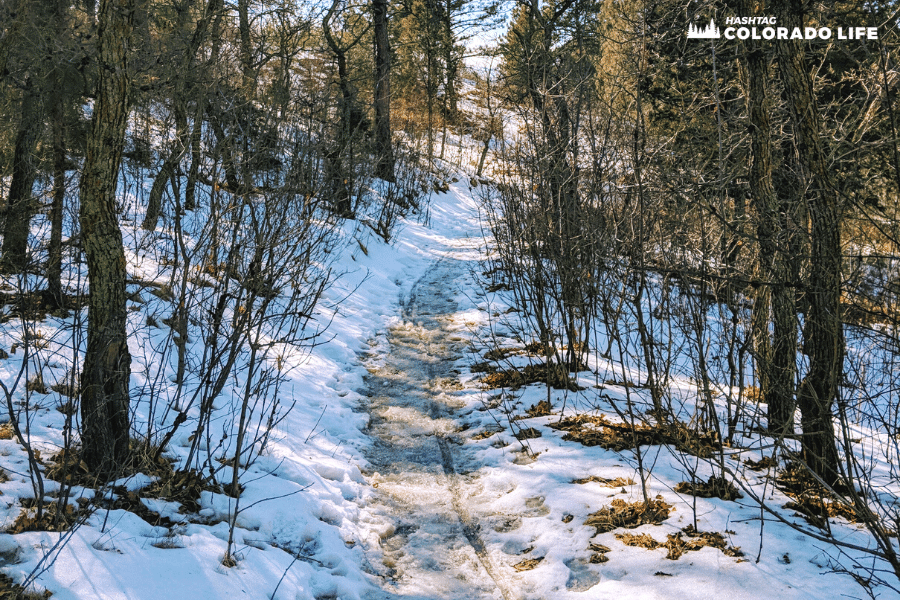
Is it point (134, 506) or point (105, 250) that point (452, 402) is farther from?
point (105, 250)

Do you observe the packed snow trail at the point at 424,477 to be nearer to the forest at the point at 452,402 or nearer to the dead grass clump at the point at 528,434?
the forest at the point at 452,402

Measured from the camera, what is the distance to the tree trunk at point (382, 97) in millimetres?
15594

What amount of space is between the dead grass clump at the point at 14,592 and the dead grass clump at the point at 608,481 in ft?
11.1

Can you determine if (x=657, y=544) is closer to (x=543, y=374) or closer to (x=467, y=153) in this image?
(x=543, y=374)

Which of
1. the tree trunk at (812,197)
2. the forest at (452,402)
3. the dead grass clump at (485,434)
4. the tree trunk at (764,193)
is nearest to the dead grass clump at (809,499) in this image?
the forest at (452,402)

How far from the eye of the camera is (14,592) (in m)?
2.36

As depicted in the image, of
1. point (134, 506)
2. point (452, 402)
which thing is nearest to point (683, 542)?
point (452, 402)

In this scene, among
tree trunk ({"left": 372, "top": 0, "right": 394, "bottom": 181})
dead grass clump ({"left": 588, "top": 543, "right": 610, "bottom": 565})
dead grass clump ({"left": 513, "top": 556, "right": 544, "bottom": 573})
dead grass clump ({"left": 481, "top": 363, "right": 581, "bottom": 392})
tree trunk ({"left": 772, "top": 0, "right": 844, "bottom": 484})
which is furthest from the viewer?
tree trunk ({"left": 372, "top": 0, "right": 394, "bottom": 181})

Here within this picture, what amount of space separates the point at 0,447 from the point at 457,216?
668 inches

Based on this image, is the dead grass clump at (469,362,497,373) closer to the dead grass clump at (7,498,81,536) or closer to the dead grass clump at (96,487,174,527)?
the dead grass clump at (96,487,174,527)

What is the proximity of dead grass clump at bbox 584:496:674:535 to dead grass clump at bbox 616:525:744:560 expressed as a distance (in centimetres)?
11

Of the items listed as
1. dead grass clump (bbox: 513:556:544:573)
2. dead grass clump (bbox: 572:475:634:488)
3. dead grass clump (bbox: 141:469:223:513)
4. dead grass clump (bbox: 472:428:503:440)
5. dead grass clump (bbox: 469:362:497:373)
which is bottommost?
dead grass clump (bbox: 513:556:544:573)

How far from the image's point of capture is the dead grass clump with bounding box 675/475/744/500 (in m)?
3.94

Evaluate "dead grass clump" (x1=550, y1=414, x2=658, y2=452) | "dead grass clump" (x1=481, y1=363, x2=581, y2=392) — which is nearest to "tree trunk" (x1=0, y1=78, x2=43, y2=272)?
"dead grass clump" (x1=481, y1=363, x2=581, y2=392)
